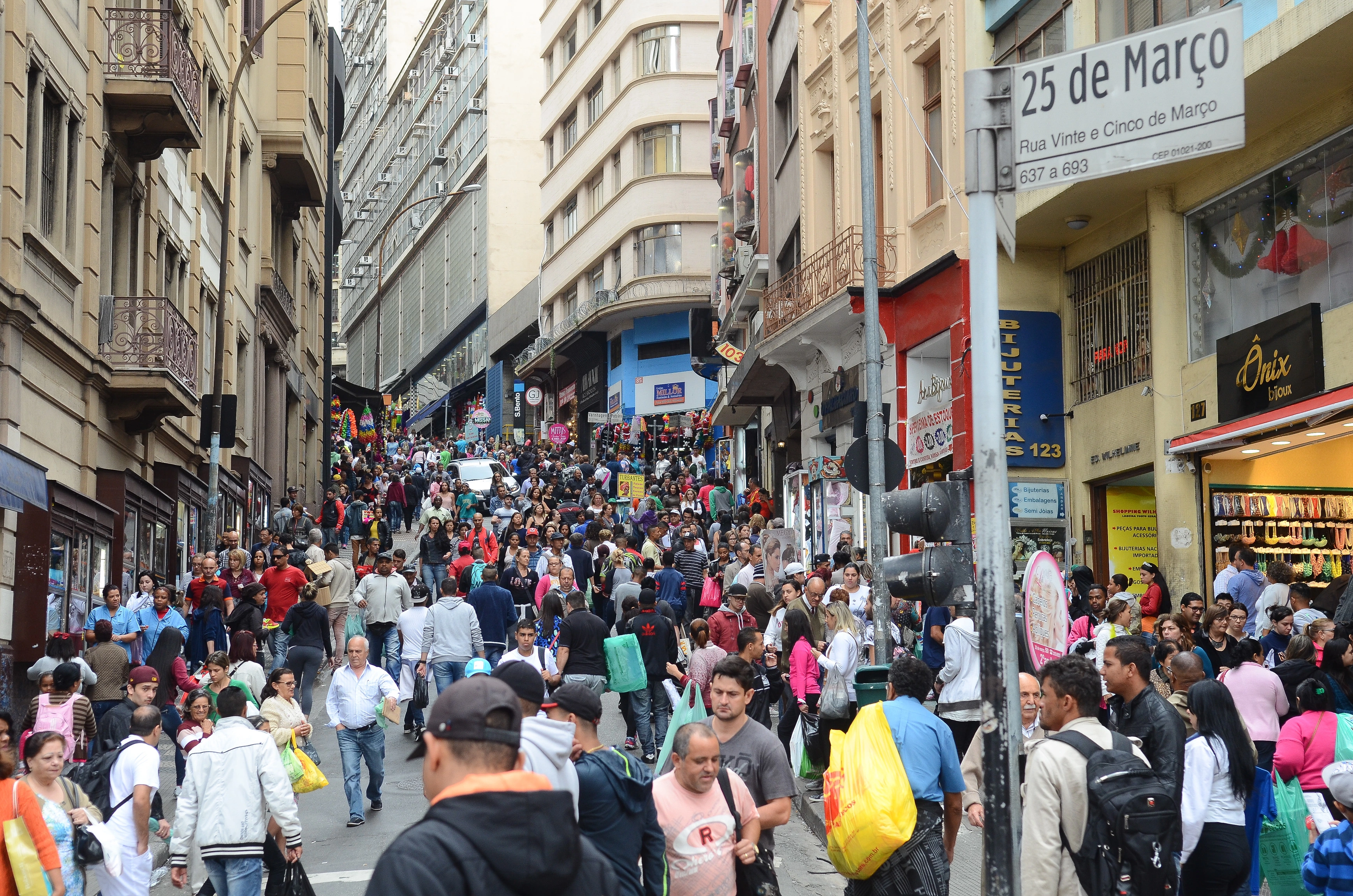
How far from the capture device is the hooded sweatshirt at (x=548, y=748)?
5.53m

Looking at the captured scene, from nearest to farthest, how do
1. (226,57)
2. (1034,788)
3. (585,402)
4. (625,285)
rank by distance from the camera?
(1034,788)
(226,57)
(625,285)
(585,402)

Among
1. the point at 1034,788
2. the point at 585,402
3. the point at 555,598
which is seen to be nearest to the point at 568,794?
the point at 1034,788

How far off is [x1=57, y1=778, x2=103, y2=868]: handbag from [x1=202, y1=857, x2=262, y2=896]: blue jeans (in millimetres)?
701

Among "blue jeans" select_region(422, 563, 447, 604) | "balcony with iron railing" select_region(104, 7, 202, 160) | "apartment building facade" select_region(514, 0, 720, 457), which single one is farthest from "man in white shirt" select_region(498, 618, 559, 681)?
"apartment building facade" select_region(514, 0, 720, 457)

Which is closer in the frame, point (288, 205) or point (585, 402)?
point (288, 205)

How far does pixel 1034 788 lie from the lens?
6.52 metres

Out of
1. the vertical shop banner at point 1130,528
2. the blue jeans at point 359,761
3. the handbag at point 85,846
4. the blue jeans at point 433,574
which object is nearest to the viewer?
the handbag at point 85,846

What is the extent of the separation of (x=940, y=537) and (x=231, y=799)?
170 inches

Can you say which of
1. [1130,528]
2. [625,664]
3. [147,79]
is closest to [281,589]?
[625,664]

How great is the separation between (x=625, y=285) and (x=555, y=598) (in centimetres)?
4511

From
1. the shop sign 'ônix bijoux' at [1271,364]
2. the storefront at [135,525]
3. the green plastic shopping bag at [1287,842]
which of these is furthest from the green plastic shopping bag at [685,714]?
the storefront at [135,525]

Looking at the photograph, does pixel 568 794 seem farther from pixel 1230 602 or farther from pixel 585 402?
pixel 585 402

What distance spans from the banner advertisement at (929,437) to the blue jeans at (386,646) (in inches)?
333

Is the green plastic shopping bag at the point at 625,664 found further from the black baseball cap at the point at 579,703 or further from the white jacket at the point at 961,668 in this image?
the black baseball cap at the point at 579,703
